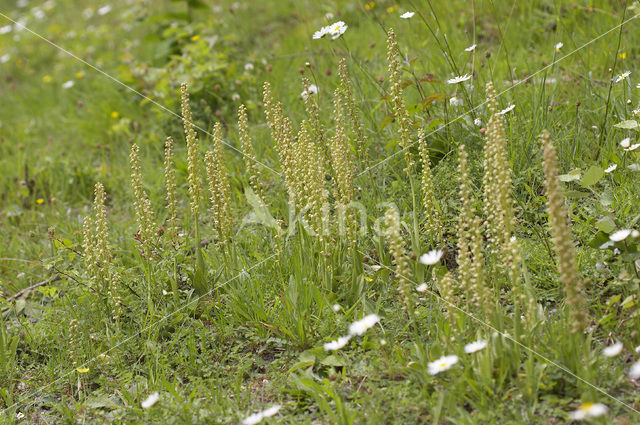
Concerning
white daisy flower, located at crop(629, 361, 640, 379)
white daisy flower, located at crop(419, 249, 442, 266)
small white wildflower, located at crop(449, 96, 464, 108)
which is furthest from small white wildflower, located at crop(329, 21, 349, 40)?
white daisy flower, located at crop(629, 361, 640, 379)

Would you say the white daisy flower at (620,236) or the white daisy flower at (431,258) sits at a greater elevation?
the white daisy flower at (620,236)

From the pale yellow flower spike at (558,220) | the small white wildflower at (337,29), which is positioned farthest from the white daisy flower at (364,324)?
the small white wildflower at (337,29)

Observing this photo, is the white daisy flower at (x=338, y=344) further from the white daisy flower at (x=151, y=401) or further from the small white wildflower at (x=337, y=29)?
the small white wildflower at (x=337, y=29)

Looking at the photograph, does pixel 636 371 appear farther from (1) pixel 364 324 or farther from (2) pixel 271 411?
(2) pixel 271 411

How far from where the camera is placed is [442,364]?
6.38 feet

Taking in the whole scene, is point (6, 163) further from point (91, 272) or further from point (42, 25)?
point (42, 25)

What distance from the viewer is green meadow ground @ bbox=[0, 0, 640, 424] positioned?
2004 millimetres

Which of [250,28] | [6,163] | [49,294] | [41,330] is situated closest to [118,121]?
[6,163]

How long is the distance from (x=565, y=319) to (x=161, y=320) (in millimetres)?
1458

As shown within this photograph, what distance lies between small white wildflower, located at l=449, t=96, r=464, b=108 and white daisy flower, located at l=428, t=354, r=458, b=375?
5.03 feet

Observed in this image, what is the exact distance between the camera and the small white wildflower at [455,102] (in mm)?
3146

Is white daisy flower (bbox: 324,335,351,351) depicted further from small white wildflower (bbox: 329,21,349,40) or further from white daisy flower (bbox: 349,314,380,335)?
small white wildflower (bbox: 329,21,349,40)

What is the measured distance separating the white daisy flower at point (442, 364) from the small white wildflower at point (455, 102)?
153cm

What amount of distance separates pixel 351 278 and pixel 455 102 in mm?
1115
